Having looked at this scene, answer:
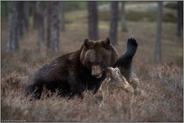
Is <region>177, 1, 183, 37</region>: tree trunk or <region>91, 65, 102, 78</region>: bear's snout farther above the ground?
<region>91, 65, 102, 78</region>: bear's snout

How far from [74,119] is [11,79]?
3245 mm

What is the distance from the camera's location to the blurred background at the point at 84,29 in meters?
23.7

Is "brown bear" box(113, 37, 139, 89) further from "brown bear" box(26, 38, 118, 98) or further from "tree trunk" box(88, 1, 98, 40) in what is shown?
"tree trunk" box(88, 1, 98, 40)

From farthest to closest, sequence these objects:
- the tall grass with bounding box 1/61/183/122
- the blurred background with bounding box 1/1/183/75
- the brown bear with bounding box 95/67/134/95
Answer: the blurred background with bounding box 1/1/183/75, the brown bear with bounding box 95/67/134/95, the tall grass with bounding box 1/61/183/122

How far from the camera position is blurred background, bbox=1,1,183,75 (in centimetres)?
2370

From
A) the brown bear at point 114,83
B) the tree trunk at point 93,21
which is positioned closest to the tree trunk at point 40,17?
the tree trunk at point 93,21

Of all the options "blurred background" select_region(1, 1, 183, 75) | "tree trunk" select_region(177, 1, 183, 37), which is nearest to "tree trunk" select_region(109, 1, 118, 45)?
"blurred background" select_region(1, 1, 183, 75)

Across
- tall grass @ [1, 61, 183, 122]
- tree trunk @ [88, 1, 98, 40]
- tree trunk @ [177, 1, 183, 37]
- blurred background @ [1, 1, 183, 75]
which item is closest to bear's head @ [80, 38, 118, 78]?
tall grass @ [1, 61, 183, 122]

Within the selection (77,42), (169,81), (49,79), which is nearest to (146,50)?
(77,42)

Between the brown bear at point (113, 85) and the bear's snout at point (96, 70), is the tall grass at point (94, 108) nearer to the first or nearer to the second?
the brown bear at point (113, 85)

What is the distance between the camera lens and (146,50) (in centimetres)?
3675

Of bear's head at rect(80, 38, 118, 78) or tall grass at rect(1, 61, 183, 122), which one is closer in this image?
tall grass at rect(1, 61, 183, 122)

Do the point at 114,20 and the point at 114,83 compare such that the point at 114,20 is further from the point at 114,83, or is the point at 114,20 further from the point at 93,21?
the point at 114,83

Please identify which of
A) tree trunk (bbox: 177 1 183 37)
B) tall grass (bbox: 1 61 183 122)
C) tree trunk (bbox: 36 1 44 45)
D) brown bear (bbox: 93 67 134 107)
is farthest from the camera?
tree trunk (bbox: 177 1 183 37)
